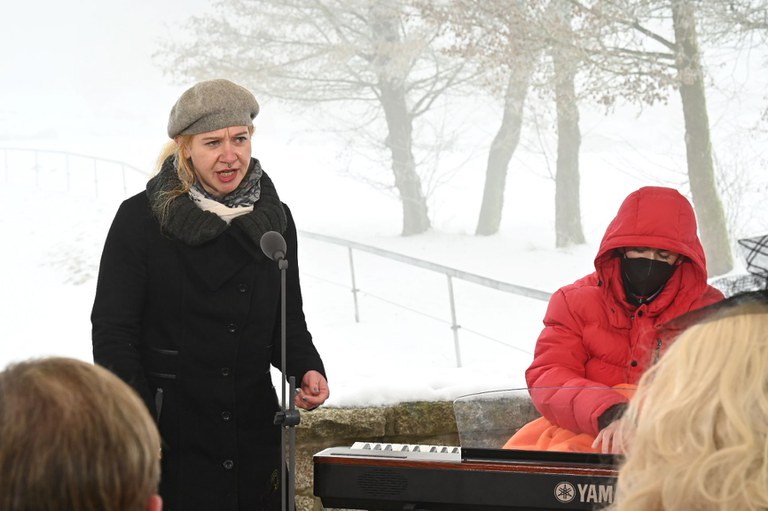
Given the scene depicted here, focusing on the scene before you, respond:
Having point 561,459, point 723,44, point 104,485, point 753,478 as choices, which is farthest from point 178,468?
point 723,44

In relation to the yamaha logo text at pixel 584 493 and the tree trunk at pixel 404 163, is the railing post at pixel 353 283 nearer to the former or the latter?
the tree trunk at pixel 404 163

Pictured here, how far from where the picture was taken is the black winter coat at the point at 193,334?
252 cm

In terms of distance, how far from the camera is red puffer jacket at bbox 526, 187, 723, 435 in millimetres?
2760

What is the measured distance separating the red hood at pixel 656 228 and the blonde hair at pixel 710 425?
159 centimetres

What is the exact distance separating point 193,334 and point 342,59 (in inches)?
119

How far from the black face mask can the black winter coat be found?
0.99 meters

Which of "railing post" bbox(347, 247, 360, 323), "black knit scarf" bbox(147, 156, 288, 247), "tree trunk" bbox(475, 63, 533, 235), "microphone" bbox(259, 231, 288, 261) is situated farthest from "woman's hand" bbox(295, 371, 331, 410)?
"tree trunk" bbox(475, 63, 533, 235)

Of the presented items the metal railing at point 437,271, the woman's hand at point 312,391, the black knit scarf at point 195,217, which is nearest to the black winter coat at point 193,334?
the black knit scarf at point 195,217

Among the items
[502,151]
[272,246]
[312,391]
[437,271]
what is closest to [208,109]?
[272,246]

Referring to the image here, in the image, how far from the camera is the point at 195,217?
2.55m

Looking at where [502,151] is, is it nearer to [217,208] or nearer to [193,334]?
[217,208]

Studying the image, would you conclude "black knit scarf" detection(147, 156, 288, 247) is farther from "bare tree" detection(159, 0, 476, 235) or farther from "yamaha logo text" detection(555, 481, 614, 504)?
"bare tree" detection(159, 0, 476, 235)

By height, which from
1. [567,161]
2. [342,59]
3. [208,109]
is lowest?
[208,109]

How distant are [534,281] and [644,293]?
2.56 meters
